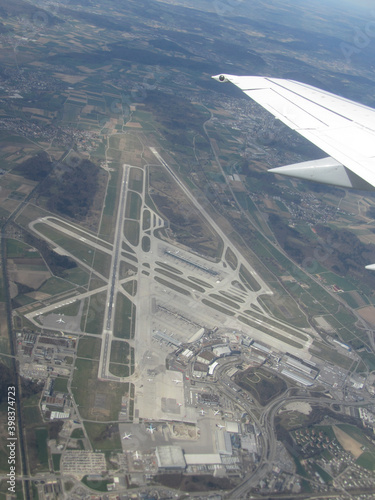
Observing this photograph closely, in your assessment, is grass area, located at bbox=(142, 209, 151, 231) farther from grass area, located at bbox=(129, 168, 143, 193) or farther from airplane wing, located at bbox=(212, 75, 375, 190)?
airplane wing, located at bbox=(212, 75, 375, 190)

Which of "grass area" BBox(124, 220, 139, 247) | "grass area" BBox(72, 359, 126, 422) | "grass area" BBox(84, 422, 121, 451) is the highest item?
"grass area" BBox(124, 220, 139, 247)

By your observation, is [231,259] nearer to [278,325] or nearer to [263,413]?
[278,325]

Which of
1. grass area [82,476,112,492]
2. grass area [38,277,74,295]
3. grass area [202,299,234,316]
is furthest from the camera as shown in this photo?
grass area [202,299,234,316]

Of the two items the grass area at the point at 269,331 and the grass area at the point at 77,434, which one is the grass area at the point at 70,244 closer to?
the grass area at the point at 269,331

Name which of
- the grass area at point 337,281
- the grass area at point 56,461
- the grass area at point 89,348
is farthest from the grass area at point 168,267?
the grass area at point 56,461

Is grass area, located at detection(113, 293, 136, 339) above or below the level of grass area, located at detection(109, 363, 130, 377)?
above

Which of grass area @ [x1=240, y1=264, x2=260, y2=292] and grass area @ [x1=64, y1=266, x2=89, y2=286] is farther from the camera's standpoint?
grass area @ [x1=240, y1=264, x2=260, y2=292]

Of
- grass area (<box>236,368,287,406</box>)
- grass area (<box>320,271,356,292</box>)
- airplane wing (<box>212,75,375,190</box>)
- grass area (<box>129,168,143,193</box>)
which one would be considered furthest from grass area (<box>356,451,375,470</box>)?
grass area (<box>129,168,143,193</box>)
